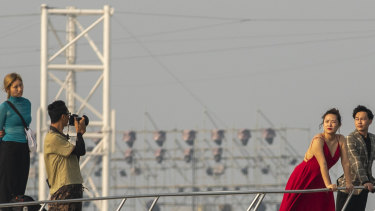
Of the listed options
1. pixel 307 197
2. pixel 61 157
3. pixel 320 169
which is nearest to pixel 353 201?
pixel 307 197

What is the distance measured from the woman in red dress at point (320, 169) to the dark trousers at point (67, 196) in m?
2.56

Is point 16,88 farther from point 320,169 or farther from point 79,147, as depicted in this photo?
point 320,169

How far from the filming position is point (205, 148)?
498 feet

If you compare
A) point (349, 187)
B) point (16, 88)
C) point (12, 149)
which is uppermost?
point (16, 88)

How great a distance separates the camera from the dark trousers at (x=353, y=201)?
14016 millimetres

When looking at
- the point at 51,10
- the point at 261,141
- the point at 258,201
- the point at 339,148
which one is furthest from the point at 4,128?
the point at 261,141

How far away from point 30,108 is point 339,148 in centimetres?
359

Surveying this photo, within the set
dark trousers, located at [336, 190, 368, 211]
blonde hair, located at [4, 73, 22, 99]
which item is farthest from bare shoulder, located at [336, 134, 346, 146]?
blonde hair, located at [4, 73, 22, 99]

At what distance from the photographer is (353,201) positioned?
14.0 m

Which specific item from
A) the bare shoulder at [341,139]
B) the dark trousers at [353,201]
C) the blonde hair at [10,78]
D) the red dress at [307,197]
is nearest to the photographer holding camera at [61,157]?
the blonde hair at [10,78]

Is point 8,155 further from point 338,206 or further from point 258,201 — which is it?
point 338,206

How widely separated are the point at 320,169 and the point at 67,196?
2977 mm

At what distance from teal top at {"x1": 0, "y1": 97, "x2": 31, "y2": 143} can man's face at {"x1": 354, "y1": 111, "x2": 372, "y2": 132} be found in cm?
397

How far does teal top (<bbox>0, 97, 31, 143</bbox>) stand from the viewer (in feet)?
43.4
